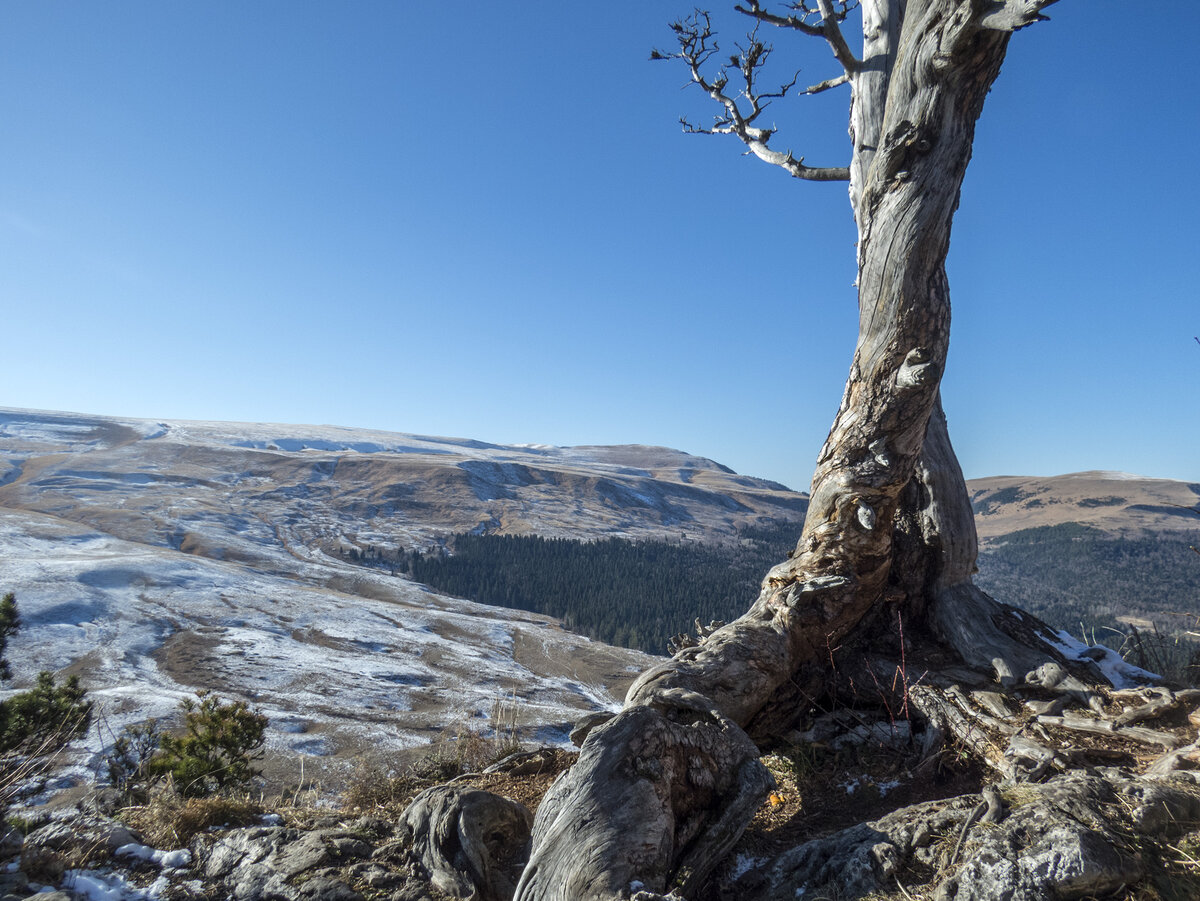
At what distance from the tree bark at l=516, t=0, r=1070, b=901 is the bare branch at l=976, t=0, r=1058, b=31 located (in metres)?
0.02

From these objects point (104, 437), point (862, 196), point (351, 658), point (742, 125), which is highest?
point (742, 125)

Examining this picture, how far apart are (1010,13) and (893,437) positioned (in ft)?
13.1

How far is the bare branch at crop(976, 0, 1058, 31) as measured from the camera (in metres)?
5.21

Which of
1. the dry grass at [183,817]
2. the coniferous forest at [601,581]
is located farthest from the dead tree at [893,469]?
the coniferous forest at [601,581]

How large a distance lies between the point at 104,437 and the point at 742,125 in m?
161

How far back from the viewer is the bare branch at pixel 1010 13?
17.1ft

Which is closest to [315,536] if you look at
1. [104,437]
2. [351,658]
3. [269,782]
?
[351,658]

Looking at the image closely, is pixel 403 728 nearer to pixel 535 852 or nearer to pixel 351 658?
pixel 351 658

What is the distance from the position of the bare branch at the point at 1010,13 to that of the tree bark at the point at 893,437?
18mm

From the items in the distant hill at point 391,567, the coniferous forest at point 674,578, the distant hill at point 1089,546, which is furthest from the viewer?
the coniferous forest at point 674,578

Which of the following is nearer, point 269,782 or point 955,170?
point 955,170

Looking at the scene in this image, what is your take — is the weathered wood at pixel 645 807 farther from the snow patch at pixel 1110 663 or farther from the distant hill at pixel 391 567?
the snow patch at pixel 1110 663

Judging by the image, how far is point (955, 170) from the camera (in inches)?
264

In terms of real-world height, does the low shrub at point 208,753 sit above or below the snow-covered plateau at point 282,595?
above
